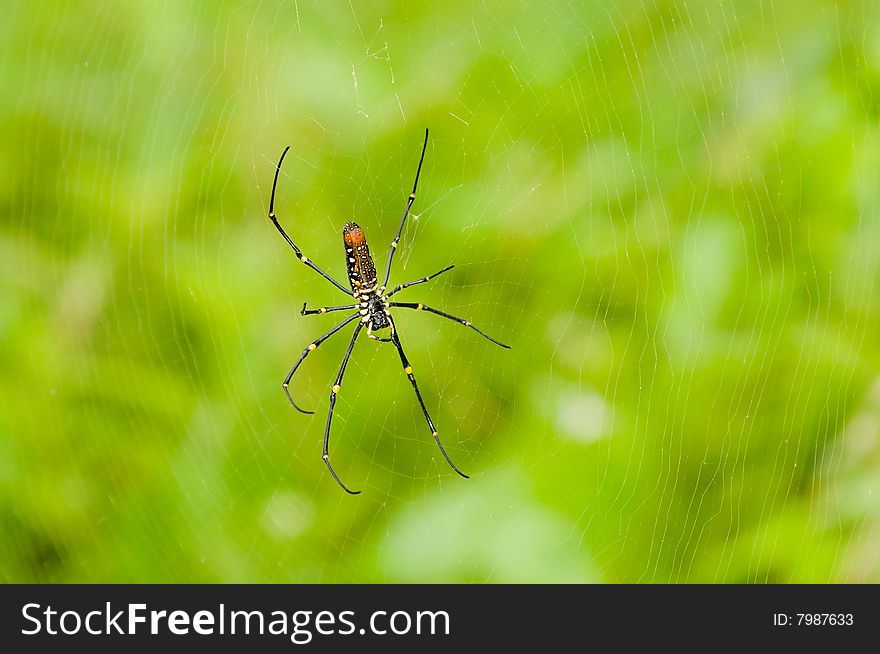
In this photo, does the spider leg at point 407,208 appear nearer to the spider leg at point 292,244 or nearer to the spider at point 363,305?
the spider at point 363,305

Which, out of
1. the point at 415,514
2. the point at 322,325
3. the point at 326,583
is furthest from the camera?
the point at 322,325

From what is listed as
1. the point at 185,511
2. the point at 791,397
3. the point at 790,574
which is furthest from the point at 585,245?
the point at 185,511

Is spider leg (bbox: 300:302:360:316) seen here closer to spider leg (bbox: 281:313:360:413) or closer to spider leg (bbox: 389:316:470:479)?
spider leg (bbox: 281:313:360:413)

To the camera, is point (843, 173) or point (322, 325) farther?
point (322, 325)

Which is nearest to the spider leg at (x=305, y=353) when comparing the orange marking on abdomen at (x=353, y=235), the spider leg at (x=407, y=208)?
the spider leg at (x=407, y=208)

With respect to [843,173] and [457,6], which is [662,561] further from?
[457,6]


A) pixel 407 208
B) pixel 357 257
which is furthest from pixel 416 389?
pixel 407 208

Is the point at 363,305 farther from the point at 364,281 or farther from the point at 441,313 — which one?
the point at 441,313
